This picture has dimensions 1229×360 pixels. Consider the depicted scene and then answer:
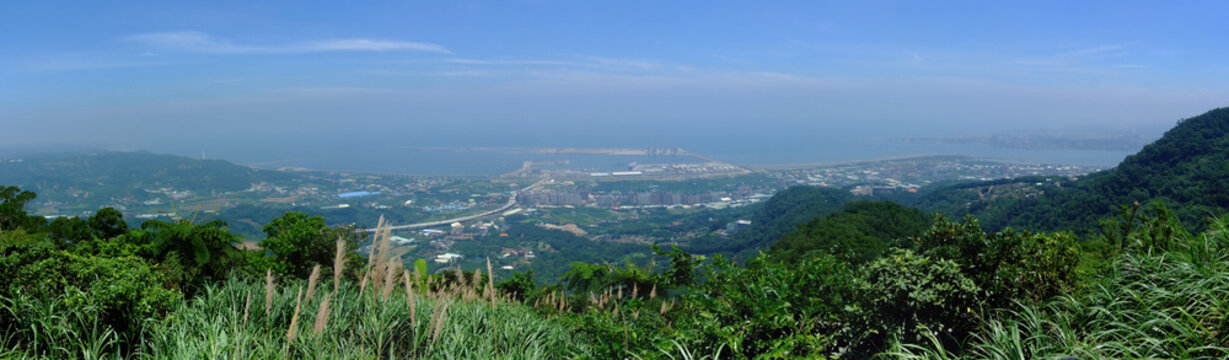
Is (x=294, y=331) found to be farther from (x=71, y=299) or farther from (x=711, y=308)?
(x=711, y=308)

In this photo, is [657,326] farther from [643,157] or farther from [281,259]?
[643,157]

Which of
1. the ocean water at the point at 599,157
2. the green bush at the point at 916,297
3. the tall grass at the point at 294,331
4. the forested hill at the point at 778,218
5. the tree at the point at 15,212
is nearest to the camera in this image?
the tall grass at the point at 294,331

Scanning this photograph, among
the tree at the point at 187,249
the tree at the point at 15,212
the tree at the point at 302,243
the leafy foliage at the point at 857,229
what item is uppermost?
the tree at the point at 15,212

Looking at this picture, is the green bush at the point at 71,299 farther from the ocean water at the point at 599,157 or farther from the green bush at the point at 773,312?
the ocean water at the point at 599,157

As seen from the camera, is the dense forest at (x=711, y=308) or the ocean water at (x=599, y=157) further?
the ocean water at (x=599, y=157)

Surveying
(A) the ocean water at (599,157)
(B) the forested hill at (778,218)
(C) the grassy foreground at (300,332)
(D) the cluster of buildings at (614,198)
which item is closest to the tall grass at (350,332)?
(C) the grassy foreground at (300,332)

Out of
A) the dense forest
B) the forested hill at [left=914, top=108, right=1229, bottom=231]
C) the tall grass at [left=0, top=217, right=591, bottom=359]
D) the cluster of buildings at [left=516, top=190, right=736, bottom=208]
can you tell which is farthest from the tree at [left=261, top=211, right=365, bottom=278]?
the cluster of buildings at [left=516, top=190, right=736, bottom=208]

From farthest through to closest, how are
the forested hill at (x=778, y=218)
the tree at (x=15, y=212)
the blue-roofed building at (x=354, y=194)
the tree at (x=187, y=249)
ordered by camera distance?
the blue-roofed building at (x=354, y=194)
the forested hill at (x=778, y=218)
the tree at (x=15, y=212)
the tree at (x=187, y=249)
